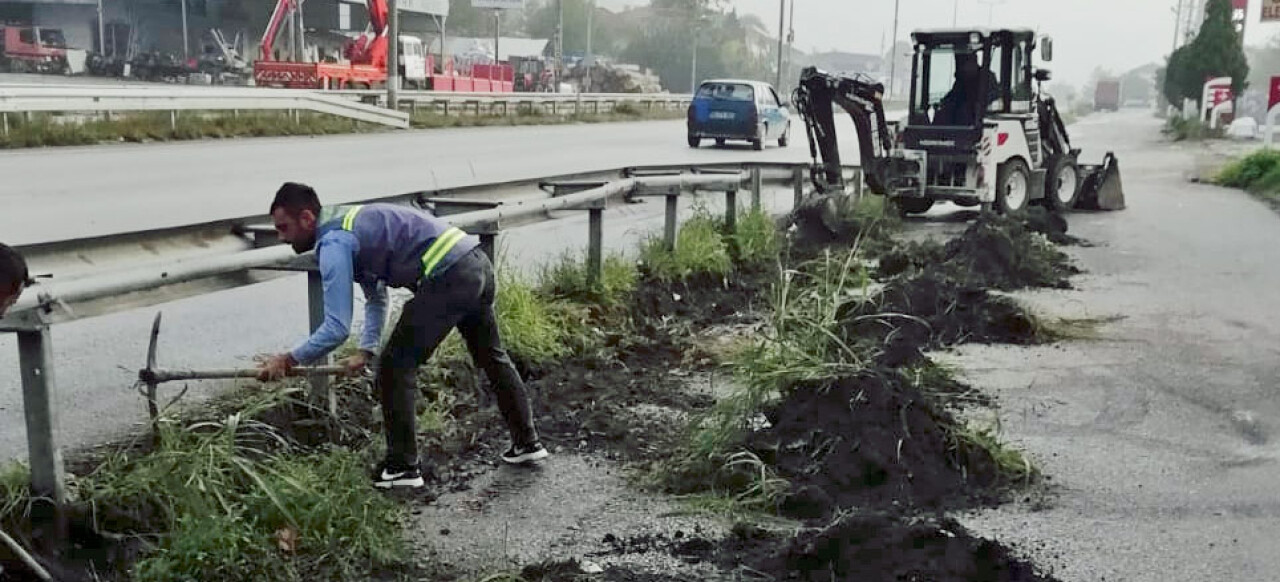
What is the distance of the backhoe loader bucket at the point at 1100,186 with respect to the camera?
18.1m

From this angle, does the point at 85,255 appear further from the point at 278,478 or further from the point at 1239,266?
the point at 1239,266

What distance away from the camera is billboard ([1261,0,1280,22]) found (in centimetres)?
3091

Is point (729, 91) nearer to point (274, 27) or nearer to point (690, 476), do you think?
point (274, 27)

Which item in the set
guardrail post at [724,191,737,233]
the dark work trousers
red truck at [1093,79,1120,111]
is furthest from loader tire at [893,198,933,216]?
red truck at [1093,79,1120,111]

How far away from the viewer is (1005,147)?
1619 cm

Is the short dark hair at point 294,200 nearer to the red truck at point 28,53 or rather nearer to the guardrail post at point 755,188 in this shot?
the guardrail post at point 755,188

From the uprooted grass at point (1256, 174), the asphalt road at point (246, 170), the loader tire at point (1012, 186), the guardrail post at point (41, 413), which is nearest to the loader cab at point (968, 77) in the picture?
the loader tire at point (1012, 186)

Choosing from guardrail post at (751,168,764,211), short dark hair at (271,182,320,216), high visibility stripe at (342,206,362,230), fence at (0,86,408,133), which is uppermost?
fence at (0,86,408,133)

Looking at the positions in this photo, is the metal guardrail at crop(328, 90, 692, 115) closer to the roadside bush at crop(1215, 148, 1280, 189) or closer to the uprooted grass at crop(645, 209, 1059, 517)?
the roadside bush at crop(1215, 148, 1280, 189)

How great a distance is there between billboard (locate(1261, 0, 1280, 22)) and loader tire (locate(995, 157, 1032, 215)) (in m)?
18.9

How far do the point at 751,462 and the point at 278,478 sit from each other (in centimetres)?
→ 192

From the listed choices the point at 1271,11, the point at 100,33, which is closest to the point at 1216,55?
the point at 1271,11

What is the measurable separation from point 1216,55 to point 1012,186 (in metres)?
35.3

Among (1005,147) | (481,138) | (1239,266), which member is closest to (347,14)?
(481,138)
